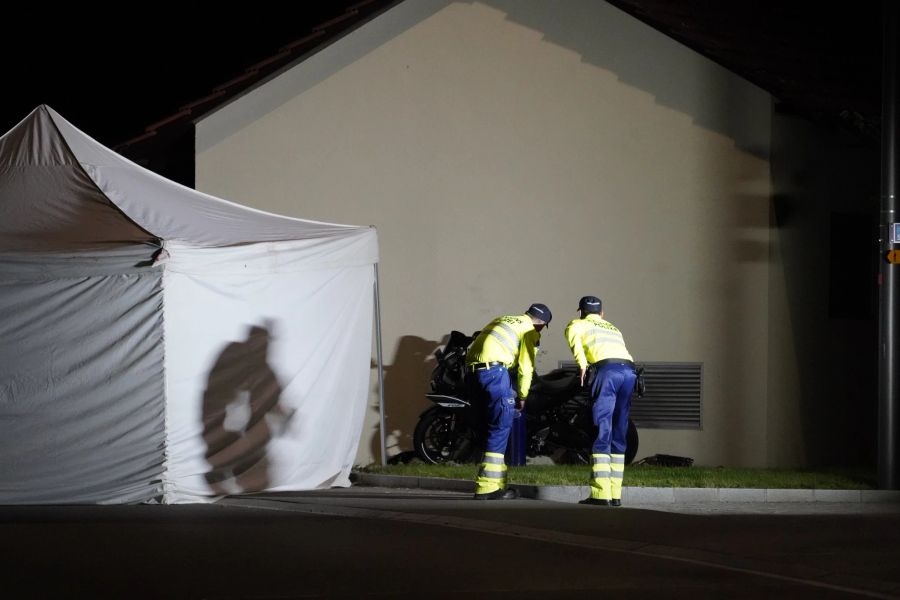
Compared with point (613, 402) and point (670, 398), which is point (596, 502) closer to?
point (613, 402)

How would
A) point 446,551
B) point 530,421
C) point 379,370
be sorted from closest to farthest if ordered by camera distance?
1. point 446,551
2. point 379,370
3. point 530,421

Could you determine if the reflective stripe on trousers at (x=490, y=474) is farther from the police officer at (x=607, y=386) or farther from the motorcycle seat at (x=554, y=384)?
the motorcycle seat at (x=554, y=384)

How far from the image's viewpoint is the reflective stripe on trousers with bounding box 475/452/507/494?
12695mm

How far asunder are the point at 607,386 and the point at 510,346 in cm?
103

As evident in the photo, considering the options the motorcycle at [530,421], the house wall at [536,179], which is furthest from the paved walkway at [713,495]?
the house wall at [536,179]

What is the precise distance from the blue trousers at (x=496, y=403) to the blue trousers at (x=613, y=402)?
2.76ft

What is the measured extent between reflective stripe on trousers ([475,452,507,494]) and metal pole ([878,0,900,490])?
3535 mm

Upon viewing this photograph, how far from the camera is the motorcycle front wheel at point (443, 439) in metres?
16.0

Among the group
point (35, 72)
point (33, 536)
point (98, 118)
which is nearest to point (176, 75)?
point (98, 118)

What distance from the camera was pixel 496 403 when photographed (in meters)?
12.9

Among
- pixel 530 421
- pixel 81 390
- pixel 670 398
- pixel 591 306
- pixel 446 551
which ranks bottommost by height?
pixel 446 551

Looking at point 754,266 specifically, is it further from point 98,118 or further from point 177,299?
point 98,118

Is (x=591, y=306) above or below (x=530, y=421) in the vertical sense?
above

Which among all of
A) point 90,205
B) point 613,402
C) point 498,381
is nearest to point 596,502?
point 613,402
